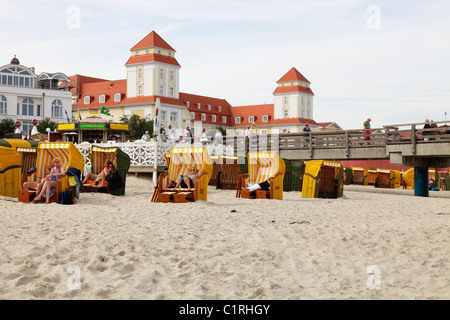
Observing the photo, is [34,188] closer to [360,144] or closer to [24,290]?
[24,290]

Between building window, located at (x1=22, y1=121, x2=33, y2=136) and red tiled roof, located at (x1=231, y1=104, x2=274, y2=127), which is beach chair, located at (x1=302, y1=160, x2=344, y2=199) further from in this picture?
red tiled roof, located at (x1=231, y1=104, x2=274, y2=127)

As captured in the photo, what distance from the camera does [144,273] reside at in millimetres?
5676

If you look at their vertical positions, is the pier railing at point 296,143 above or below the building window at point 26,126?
below

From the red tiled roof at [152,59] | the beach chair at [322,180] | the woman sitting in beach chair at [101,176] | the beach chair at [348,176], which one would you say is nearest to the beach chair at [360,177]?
the beach chair at [348,176]

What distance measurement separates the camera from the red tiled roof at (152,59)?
7369 centimetres

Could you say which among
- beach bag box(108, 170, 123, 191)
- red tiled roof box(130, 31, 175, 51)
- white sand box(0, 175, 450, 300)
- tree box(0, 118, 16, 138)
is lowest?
white sand box(0, 175, 450, 300)

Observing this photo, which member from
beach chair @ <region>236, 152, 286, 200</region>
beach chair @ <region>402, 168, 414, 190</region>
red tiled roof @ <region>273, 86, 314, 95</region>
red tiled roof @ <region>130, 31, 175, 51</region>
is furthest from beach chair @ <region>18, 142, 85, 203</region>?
red tiled roof @ <region>273, 86, 314, 95</region>

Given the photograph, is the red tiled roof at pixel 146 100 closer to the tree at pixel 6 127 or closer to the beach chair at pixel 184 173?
the tree at pixel 6 127

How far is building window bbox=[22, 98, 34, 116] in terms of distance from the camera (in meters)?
59.0

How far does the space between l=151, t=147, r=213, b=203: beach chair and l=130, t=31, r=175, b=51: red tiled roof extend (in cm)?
6087

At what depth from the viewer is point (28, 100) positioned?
59.3m

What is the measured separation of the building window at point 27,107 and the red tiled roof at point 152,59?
62.5 feet

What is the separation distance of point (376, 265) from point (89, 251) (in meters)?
3.33
